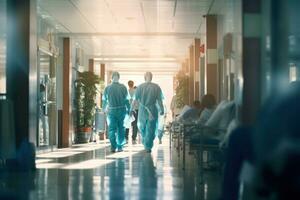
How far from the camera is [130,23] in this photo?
40.8 feet

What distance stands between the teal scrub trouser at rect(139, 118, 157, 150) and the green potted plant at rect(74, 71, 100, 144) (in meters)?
4.59

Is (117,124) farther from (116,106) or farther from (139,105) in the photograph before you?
(139,105)

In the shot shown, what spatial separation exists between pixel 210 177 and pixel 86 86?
963cm

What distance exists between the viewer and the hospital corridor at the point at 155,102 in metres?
2.87

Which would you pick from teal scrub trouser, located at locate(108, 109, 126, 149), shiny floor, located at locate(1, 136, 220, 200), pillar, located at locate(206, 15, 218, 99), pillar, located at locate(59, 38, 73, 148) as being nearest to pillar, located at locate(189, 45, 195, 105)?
pillar, located at locate(59, 38, 73, 148)

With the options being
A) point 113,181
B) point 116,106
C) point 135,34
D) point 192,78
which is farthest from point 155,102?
point 113,181

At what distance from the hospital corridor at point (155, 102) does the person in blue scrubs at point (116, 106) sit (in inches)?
0.8

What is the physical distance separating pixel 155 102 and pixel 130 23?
6.96 feet

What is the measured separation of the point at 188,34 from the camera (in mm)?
14141

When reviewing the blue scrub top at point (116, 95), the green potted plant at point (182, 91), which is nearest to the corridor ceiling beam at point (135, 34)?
the green potted plant at point (182, 91)

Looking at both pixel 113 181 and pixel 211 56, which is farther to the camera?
pixel 211 56

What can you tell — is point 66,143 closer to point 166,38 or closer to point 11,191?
point 166,38

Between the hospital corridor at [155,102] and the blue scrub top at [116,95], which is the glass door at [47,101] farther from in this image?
the blue scrub top at [116,95]

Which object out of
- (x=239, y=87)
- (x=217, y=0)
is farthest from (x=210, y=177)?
(x=217, y=0)
